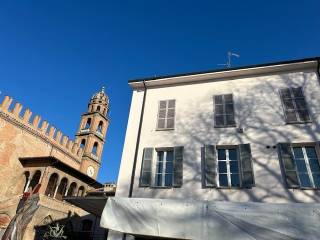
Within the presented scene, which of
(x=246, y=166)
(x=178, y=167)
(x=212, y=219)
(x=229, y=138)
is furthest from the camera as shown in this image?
(x=229, y=138)

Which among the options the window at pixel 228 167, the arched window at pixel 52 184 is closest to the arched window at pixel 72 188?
the arched window at pixel 52 184

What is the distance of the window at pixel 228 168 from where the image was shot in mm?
8078

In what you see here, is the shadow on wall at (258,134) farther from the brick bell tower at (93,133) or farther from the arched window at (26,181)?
the brick bell tower at (93,133)

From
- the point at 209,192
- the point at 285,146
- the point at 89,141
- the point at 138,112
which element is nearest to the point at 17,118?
the point at 89,141

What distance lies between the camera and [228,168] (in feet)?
27.5

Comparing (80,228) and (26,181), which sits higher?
(26,181)

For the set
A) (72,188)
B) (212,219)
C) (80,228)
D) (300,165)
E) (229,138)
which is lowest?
(212,219)

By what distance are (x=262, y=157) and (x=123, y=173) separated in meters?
4.98

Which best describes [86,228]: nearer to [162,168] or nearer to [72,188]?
[72,188]

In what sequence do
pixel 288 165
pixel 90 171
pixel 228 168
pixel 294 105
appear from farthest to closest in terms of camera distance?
pixel 90 171 → pixel 294 105 → pixel 228 168 → pixel 288 165

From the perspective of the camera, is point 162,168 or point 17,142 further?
point 17,142

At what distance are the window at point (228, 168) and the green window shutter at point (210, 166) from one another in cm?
A: 23

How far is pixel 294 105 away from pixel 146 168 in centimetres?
589

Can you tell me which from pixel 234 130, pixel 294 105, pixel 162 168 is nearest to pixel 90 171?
pixel 162 168
